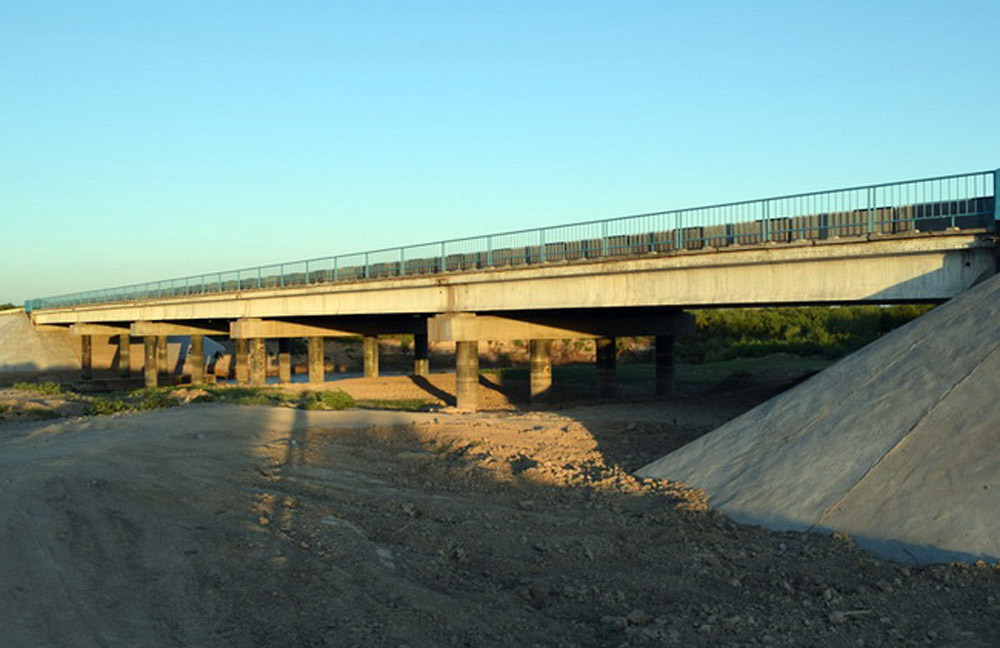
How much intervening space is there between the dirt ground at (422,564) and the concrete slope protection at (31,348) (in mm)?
60959

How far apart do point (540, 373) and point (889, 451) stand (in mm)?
30189

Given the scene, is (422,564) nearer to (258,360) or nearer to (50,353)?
(258,360)

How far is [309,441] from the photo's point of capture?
70.9 feet

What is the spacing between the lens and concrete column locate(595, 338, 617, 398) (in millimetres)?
43375

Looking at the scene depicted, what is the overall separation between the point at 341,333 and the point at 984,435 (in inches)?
1784

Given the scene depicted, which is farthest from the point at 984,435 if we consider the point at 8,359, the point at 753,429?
the point at 8,359

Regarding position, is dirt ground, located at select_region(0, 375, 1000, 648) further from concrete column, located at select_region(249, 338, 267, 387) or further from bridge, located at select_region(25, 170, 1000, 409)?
concrete column, located at select_region(249, 338, 267, 387)

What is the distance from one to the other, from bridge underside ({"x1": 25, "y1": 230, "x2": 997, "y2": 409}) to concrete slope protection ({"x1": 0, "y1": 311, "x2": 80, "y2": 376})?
32.9ft

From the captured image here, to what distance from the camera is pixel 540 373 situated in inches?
1630

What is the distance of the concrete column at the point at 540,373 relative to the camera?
1622 inches

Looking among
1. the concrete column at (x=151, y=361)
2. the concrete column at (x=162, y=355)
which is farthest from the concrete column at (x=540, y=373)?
the concrete column at (x=162, y=355)

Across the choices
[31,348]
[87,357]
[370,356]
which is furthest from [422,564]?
[31,348]

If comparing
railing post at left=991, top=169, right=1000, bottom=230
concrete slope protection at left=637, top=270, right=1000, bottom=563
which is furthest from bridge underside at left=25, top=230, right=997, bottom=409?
concrete slope protection at left=637, top=270, right=1000, bottom=563

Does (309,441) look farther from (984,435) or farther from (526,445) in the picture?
(984,435)
